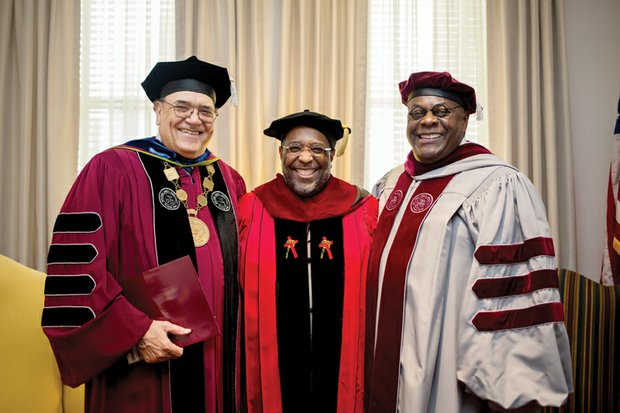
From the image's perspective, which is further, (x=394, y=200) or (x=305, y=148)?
(x=305, y=148)

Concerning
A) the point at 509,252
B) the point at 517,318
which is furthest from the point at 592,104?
the point at 517,318

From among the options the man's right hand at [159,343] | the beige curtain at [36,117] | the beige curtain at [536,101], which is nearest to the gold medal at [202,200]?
the man's right hand at [159,343]

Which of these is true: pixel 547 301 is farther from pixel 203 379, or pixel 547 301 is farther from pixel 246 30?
pixel 246 30

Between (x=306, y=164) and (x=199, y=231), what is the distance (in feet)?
2.20

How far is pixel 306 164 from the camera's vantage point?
2.60 m

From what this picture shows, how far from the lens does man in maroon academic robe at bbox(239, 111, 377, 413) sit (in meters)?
2.42

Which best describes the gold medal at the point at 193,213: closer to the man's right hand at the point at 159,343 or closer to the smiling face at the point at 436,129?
the man's right hand at the point at 159,343

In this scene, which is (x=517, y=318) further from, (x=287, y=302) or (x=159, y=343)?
(x=159, y=343)

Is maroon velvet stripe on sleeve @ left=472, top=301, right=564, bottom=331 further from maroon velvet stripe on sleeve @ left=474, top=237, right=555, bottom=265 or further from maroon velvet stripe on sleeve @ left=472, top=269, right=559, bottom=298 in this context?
maroon velvet stripe on sleeve @ left=474, top=237, right=555, bottom=265

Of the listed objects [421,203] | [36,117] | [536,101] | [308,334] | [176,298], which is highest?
[536,101]

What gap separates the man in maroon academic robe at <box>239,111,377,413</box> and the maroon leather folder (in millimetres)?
369

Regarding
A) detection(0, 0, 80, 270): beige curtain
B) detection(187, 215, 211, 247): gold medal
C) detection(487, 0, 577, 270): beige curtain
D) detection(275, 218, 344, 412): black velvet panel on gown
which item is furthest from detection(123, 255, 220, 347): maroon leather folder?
detection(487, 0, 577, 270): beige curtain

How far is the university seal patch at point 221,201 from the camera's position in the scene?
2.43 metres

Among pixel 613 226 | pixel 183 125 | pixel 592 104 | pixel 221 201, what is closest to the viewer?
pixel 183 125
